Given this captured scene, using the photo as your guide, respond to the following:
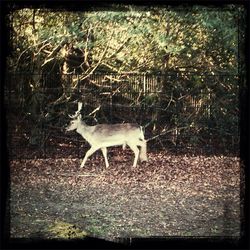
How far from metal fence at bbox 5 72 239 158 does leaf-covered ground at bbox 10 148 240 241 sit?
38 cm

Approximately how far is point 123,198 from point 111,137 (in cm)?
102

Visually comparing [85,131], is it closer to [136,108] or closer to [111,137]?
[111,137]

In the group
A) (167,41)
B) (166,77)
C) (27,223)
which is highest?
(167,41)

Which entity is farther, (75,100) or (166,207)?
(75,100)

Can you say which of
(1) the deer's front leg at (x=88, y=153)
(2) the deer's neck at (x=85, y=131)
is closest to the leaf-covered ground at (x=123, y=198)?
(1) the deer's front leg at (x=88, y=153)

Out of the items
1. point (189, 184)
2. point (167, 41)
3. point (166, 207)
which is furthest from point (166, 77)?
point (166, 207)

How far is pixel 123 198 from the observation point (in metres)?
5.63

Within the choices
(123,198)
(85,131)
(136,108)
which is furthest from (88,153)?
(136,108)

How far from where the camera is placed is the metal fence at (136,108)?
603cm

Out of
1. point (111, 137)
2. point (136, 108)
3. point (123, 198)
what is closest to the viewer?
point (123, 198)

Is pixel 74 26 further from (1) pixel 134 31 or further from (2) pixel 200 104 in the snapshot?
(2) pixel 200 104

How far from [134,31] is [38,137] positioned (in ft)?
7.16

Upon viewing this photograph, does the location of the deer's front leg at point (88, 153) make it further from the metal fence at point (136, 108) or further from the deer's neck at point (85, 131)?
the metal fence at point (136, 108)

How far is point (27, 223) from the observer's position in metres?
4.84
